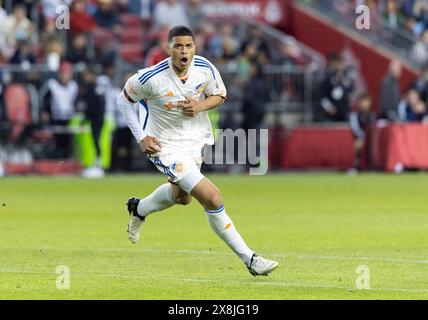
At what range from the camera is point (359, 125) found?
3031 centimetres

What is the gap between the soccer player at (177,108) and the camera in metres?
12.2

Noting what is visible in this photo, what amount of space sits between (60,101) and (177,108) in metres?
17.0

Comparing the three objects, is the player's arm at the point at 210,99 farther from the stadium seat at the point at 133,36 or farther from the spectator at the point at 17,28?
the stadium seat at the point at 133,36

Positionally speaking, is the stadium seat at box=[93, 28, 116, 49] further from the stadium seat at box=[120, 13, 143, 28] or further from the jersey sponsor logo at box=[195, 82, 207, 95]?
the jersey sponsor logo at box=[195, 82, 207, 95]

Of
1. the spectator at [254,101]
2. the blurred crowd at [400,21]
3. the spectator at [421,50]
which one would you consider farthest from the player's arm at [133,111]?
the blurred crowd at [400,21]

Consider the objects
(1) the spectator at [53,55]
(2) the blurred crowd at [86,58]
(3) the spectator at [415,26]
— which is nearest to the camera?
(2) the blurred crowd at [86,58]

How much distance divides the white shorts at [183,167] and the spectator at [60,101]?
1681cm

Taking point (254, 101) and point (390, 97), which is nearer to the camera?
point (254, 101)

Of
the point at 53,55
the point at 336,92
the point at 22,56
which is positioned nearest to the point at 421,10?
the point at 336,92

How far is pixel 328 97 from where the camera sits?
3102 centimetres

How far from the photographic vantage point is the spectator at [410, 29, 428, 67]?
1416 inches

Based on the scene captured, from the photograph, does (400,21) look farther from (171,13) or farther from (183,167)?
(183,167)
